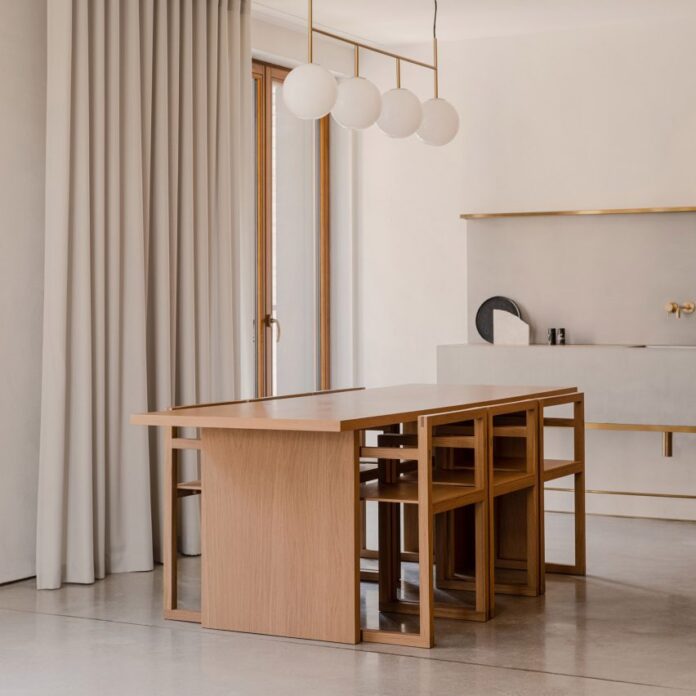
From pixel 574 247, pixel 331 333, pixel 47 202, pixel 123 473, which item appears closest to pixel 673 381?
pixel 574 247

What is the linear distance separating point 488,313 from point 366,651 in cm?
335

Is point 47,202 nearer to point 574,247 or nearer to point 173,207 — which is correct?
point 173,207

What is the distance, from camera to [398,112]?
4.58m

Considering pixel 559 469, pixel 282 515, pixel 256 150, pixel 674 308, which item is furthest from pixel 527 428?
pixel 256 150

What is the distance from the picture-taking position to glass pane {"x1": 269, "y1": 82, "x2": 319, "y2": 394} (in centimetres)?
691

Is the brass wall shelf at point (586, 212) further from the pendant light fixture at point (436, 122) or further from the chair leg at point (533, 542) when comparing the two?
the chair leg at point (533, 542)

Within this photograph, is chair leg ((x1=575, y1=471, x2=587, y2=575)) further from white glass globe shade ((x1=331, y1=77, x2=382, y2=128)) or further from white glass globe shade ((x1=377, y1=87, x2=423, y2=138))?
white glass globe shade ((x1=331, y1=77, x2=382, y2=128))

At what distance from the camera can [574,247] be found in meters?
6.59

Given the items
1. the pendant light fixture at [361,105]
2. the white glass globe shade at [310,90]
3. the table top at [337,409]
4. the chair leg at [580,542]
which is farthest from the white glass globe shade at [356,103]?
the chair leg at [580,542]

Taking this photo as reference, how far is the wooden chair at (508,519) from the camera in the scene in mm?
4301

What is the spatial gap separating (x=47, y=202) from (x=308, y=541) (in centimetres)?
181

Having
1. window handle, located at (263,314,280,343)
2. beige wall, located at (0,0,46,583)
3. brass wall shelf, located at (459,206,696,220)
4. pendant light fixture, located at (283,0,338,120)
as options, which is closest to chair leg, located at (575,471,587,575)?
pendant light fixture, located at (283,0,338,120)

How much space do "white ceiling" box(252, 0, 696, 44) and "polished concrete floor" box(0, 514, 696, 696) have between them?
299cm

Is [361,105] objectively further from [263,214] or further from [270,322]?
[270,322]
